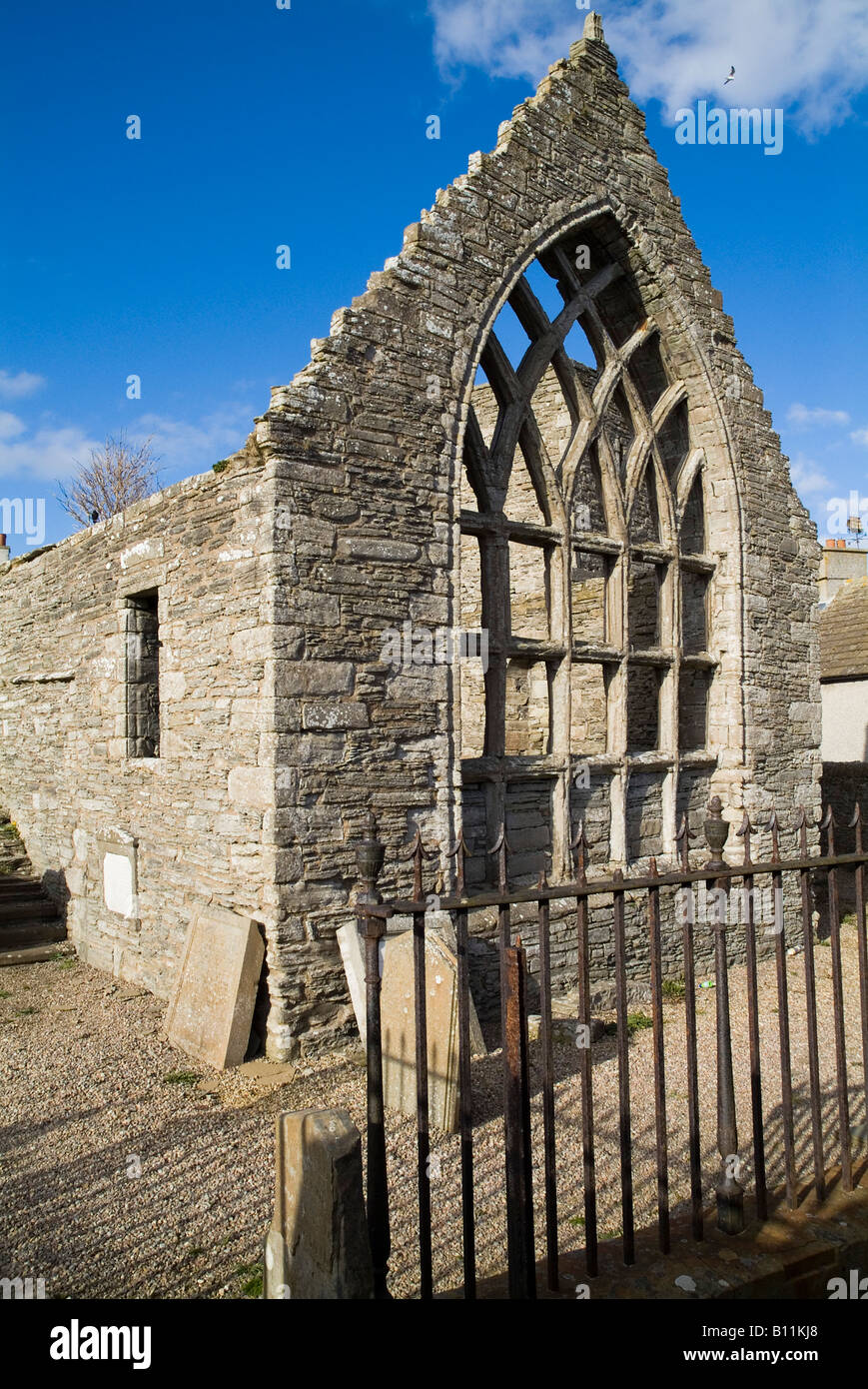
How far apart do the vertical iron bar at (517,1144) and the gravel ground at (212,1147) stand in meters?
1.11

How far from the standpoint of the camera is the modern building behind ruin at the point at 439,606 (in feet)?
20.3

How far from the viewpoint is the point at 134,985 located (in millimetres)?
8047

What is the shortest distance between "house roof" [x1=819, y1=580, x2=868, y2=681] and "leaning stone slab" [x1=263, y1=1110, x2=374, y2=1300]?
18.1m

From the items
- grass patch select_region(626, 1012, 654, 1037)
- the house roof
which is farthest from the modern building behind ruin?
the house roof

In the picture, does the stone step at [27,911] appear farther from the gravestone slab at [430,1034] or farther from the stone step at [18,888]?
the gravestone slab at [430,1034]

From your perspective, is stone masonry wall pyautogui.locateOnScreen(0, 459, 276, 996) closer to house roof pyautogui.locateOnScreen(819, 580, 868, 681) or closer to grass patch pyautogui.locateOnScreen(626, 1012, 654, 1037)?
grass patch pyautogui.locateOnScreen(626, 1012, 654, 1037)

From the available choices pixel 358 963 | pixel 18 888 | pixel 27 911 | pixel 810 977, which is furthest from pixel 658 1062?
pixel 18 888

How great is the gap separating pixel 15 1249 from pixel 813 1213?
3.19 m

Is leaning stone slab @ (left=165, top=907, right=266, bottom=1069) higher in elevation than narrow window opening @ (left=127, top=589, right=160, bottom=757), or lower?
lower

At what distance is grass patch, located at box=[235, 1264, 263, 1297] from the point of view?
3.50 meters

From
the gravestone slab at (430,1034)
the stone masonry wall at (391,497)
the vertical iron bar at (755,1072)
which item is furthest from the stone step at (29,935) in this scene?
the vertical iron bar at (755,1072)

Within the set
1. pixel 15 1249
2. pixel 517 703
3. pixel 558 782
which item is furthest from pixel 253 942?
pixel 517 703

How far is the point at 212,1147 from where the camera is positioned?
4801 millimetres

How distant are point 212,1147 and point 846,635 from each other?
1808cm
